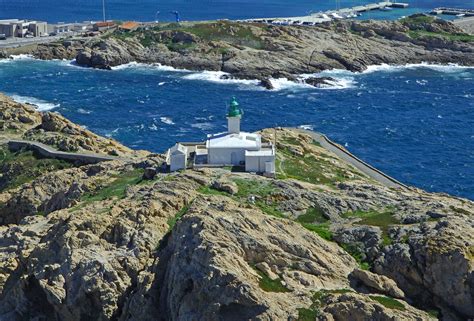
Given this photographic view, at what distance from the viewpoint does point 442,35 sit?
17650 centimetres

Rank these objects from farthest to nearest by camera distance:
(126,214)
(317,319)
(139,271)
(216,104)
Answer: (216,104) → (126,214) → (139,271) → (317,319)

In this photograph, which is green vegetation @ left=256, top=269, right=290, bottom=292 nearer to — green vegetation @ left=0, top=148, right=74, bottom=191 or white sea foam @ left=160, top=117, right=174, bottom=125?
green vegetation @ left=0, top=148, right=74, bottom=191

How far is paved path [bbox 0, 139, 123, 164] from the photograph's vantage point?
73.0 metres

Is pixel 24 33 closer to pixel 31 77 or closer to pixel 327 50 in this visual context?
pixel 31 77

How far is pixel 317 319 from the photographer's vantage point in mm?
35438

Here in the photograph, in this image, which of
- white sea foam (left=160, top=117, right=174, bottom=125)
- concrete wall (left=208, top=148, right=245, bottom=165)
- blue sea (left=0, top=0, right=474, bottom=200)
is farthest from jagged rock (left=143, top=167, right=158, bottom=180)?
white sea foam (left=160, top=117, right=174, bottom=125)

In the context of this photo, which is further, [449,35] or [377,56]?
[449,35]

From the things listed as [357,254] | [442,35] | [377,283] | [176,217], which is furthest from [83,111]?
[442,35]

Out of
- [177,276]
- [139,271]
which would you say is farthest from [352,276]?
[139,271]

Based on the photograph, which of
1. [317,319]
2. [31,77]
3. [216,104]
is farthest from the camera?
[31,77]

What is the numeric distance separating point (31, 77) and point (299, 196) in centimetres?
10893

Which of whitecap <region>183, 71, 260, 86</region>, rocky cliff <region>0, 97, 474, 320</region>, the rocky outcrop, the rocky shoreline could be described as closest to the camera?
rocky cliff <region>0, 97, 474, 320</region>

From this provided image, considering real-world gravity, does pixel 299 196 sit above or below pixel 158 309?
above

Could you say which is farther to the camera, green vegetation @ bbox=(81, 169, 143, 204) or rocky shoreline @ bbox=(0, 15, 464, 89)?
rocky shoreline @ bbox=(0, 15, 464, 89)
